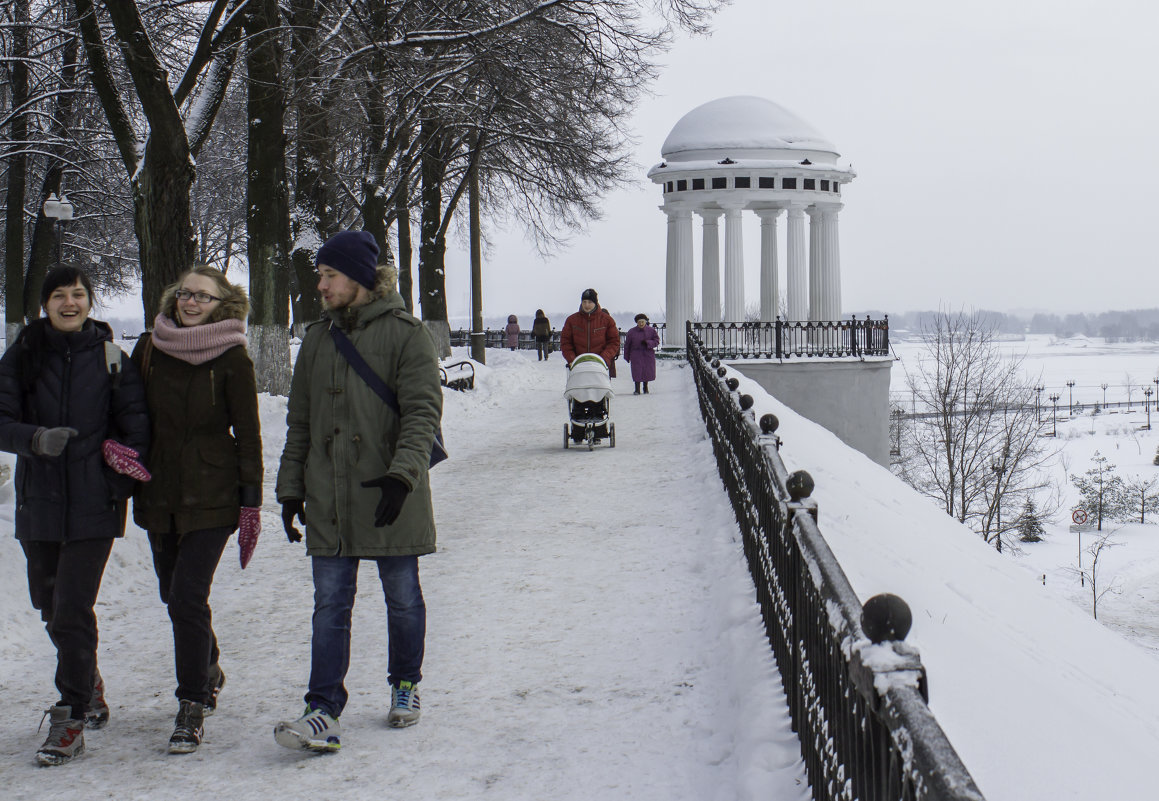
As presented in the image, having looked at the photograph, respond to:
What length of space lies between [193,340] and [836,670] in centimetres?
261

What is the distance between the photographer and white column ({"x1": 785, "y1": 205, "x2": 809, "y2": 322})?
108ft

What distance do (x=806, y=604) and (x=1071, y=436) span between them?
11183cm

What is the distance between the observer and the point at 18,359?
4379 millimetres

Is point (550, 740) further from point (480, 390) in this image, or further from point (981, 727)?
point (480, 390)

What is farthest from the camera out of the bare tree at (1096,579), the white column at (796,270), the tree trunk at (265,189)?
the bare tree at (1096,579)

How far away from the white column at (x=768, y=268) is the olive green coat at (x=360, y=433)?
30.0 m

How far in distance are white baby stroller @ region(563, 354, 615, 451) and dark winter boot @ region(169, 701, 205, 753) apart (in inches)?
342

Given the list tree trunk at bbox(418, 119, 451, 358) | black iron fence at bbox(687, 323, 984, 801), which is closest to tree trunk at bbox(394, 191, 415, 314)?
tree trunk at bbox(418, 119, 451, 358)

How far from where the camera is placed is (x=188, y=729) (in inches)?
172

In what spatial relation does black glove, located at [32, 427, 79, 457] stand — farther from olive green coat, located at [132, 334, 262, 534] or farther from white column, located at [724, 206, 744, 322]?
white column, located at [724, 206, 744, 322]

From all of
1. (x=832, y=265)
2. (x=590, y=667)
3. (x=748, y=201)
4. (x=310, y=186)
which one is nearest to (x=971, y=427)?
(x=832, y=265)

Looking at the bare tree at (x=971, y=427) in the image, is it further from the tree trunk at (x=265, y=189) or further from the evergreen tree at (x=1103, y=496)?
the tree trunk at (x=265, y=189)

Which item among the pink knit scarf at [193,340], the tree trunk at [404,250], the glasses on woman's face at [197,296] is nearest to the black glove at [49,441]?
the pink knit scarf at [193,340]

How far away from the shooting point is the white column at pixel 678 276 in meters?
33.4
